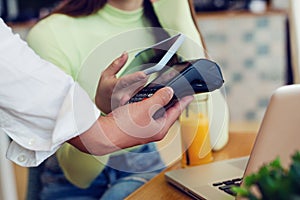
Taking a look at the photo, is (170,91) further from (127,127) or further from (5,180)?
(5,180)

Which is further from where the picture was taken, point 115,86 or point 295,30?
point 295,30

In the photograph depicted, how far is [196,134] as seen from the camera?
98cm

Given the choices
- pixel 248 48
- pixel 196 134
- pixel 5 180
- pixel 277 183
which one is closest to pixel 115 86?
pixel 196 134

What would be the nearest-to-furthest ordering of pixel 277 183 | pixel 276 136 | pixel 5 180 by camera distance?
1. pixel 277 183
2. pixel 276 136
3. pixel 5 180

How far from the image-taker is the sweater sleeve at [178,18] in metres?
1.07

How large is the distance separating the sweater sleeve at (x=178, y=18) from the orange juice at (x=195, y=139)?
0.49 ft

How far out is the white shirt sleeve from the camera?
0.70 metres

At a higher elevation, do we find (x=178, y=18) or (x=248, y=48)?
(x=178, y=18)

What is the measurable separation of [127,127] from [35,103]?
148 millimetres

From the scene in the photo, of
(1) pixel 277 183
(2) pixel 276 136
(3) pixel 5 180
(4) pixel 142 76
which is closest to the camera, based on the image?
(1) pixel 277 183

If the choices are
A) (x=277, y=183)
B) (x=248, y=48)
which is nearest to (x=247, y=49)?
(x=248, y=48)

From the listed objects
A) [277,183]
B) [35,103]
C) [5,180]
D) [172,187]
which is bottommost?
[5,180]

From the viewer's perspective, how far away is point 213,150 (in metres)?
1.08

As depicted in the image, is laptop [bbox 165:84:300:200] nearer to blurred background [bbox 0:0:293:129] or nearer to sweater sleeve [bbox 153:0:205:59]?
sweater sleeve [bbox 153:0:205:59]
